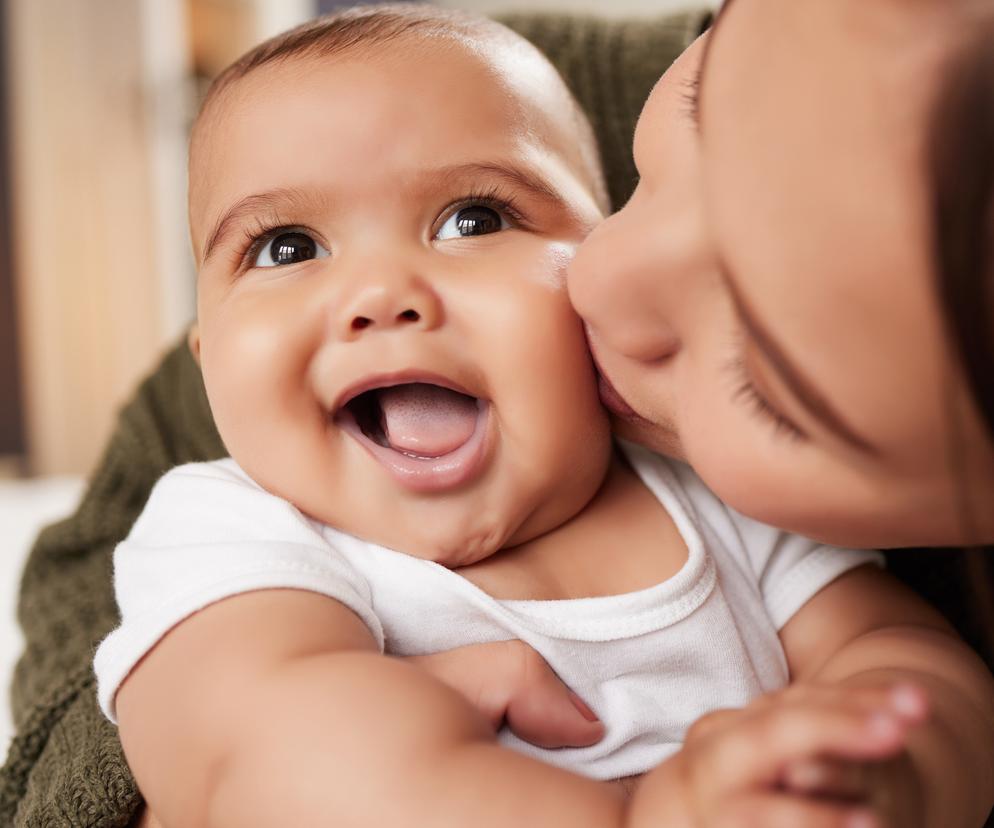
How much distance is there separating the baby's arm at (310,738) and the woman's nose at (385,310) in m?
0.17

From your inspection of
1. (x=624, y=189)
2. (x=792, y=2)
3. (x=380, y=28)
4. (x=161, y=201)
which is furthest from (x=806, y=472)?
(x=161, y=201)

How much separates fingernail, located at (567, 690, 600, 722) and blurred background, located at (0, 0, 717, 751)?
2716 millimetres

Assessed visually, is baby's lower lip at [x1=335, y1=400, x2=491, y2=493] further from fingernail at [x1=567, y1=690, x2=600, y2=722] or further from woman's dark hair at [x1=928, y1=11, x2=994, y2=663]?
woman's dark hair at [x1=928, y1=11, x2=994, y2=663]

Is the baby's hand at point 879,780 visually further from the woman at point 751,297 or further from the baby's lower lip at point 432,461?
the baby's lower lip at point 432,461

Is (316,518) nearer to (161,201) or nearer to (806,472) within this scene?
(806,472)

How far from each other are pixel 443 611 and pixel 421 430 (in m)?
0.11

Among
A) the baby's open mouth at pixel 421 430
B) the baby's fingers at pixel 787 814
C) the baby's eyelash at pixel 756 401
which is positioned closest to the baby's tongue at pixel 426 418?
the baby's open mouth at pixel 421 430

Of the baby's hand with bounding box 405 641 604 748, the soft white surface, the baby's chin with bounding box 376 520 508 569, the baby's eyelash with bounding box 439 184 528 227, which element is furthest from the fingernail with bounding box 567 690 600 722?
the soft white surface

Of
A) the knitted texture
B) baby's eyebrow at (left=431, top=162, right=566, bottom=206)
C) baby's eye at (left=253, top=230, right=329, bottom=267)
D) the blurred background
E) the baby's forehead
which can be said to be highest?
the baby's forehead

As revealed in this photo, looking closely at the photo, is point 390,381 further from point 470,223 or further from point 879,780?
point 879,780

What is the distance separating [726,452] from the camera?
1.82ft

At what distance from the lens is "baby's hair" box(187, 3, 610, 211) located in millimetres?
772

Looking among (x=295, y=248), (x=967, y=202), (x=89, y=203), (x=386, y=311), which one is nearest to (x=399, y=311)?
(x=386, y=311)

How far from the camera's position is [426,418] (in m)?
0.72
